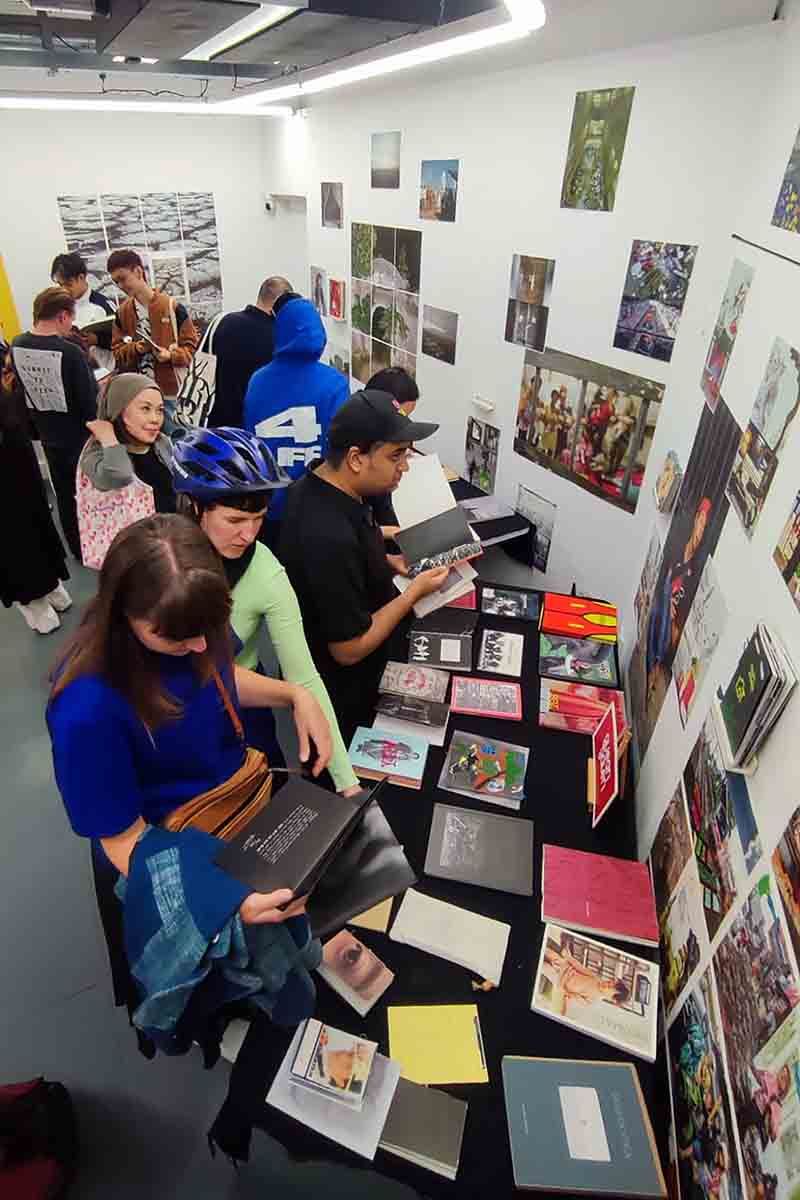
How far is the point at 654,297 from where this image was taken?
2.40m

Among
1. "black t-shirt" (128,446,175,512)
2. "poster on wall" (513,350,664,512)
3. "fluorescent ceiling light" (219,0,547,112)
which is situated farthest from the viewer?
"black t-shirt" (128,446,175,512)

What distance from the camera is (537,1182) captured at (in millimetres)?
1078

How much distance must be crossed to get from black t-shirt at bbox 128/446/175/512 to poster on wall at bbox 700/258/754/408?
2.08m

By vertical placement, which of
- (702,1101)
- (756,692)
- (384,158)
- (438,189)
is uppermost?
(384,158)

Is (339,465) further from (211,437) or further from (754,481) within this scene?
(754,481)

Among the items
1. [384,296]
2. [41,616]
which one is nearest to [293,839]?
[41,616]

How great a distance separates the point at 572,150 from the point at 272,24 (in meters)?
1.33

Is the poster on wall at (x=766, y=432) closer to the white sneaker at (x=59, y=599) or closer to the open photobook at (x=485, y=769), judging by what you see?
the open photobook at (x=485, y=769)

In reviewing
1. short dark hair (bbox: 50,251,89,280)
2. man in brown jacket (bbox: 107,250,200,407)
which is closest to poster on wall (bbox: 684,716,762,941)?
man in brown jacket (bbox: 107,250,200,407)

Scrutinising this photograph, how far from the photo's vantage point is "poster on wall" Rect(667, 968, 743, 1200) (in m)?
0.98

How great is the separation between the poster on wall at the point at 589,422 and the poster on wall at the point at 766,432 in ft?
4.14

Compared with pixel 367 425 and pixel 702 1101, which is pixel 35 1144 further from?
pixel 367 425

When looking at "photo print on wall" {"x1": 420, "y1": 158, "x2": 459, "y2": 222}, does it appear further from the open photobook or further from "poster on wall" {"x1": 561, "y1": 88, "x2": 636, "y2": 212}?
the open photobook

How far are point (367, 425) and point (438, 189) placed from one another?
257 centimetres
